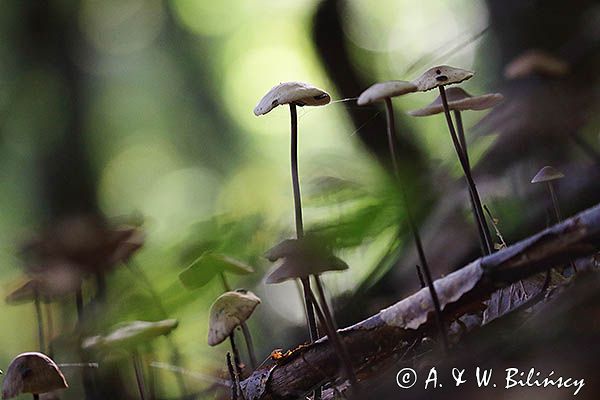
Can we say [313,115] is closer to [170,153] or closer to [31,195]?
[170,153]

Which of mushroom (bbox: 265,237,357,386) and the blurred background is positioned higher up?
the blurred background

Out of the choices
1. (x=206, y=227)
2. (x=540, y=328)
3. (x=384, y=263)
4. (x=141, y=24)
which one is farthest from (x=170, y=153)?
(x=540, y=328)

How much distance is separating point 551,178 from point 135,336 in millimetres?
495

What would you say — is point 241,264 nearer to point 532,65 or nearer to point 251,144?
point 251,144

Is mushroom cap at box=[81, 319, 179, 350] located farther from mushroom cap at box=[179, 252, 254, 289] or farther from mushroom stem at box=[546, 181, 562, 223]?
mushroom stem at box=[546, 181, 562, 223]

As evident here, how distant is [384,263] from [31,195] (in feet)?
2.14

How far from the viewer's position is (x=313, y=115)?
847mm

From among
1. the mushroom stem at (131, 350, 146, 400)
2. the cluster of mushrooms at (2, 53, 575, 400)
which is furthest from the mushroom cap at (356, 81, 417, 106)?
the mushroom stem at (131, 350, 146, 400)

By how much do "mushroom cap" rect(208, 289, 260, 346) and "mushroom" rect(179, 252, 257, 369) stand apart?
9 cm

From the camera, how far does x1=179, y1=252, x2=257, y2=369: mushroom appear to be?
787 mm

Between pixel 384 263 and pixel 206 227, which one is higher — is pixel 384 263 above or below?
below

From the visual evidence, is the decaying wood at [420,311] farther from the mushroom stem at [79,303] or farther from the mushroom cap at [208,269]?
the mushroom stem at [79,303]

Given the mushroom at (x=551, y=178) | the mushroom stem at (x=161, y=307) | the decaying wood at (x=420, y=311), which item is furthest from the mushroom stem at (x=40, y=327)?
the mushroom at (x=551, y=178)

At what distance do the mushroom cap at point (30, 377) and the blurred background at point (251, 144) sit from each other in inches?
7.5
